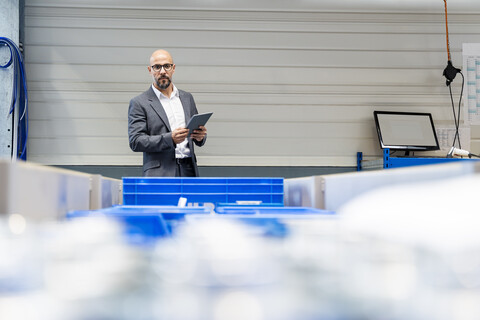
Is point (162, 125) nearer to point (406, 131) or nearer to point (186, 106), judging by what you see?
point (186, 106)

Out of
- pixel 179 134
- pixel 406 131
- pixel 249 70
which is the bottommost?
pixel 179 134

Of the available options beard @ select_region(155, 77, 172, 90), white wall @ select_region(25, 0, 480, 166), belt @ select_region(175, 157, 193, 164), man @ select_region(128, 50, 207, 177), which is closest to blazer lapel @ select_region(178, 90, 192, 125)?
man @ select_region(128, 50, 207, 177)

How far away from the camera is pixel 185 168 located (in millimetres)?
2549

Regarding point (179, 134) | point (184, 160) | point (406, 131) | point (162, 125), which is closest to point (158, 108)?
point (162, 125)

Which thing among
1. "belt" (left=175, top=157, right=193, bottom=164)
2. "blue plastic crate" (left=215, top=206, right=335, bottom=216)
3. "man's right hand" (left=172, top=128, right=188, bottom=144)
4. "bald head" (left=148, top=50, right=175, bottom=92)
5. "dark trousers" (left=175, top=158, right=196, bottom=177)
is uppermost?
"bald head" (left=148, top=50, right=175, bottom=92)

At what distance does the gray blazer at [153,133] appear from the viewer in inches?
94.2

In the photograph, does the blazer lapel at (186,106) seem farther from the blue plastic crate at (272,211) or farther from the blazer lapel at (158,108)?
the blue plastic crate at (272,211)

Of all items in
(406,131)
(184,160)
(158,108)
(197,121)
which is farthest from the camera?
(406,131)

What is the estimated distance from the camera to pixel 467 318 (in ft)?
1.14

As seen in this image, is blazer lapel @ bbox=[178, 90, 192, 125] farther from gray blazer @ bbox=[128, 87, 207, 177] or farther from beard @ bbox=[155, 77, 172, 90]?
beard @ bbox=[155, 77, 172, 90]

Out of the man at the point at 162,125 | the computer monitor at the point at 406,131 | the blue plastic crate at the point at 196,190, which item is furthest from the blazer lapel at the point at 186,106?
A: the computer monitor at the point at 406,131

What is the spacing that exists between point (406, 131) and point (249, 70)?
139cm

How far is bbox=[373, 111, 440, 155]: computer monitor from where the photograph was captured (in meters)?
3.55

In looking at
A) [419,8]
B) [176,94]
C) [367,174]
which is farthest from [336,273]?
[419,8]
